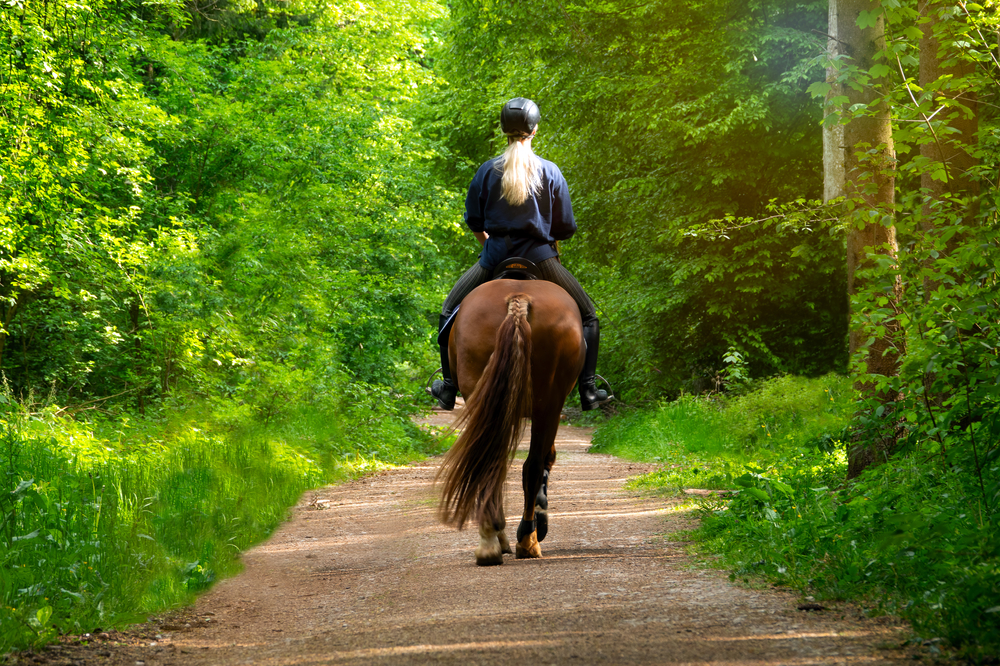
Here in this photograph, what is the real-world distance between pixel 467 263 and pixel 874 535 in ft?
65.1

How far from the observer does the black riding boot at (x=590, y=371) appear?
6.54 metres

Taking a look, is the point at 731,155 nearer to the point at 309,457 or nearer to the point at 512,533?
the point at 309,457

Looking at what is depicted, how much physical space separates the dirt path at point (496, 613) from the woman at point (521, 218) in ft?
4.08

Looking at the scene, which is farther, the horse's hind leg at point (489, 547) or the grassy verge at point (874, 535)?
the horse's hind leg at point (489, 547)

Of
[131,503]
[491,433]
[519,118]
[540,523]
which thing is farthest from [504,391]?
[131,503]

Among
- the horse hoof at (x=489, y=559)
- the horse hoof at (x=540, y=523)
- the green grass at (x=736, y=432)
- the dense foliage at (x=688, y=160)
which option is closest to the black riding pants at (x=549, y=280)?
the horse hoof at (x=540, y=523)

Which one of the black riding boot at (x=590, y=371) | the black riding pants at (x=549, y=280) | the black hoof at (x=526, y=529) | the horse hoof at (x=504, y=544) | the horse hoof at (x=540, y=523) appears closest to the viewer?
the horse hoof at (x=504, y=544)

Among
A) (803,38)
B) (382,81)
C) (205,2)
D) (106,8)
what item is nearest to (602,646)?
(106,8)

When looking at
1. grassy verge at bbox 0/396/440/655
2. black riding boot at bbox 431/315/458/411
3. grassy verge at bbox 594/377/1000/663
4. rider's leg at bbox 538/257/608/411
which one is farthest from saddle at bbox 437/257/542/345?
grassy verge at bbox 0/396/440/655

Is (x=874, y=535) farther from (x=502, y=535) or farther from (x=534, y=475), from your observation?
(x=502, y=535)

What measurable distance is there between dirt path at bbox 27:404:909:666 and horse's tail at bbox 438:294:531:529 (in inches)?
11.6

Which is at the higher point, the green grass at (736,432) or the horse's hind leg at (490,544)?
the green grass at (736,432)

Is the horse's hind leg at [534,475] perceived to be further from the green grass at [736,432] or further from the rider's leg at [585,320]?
the green grass at [736,432]

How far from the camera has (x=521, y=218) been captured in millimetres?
6289
